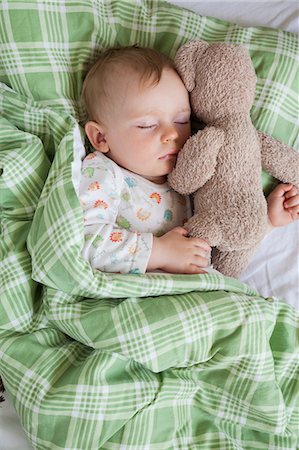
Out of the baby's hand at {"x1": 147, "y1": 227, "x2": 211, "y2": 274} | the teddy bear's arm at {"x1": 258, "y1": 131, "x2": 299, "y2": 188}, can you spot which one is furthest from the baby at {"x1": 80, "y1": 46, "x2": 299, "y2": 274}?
the teddy bear's arm at {"x1": 258, "y1": 131, "x2": 299, "y2": 188}

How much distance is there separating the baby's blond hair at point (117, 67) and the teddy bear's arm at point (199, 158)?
15cm

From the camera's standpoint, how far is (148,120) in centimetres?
119

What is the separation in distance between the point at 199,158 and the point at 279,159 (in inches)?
8.6

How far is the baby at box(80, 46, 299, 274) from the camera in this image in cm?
113

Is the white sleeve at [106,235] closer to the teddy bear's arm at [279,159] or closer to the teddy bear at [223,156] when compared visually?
the teddy bear at [223,156]

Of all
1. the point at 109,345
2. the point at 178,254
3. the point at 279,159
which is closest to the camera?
the point at 109,345

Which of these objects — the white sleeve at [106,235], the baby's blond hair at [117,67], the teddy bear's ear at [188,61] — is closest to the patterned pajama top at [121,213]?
the white sleeve at [106,235]

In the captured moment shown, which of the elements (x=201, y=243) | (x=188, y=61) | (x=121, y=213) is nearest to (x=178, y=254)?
(x=201, y=243)

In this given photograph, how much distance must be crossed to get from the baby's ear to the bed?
29 mm

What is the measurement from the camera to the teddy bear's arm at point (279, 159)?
4.16 ft

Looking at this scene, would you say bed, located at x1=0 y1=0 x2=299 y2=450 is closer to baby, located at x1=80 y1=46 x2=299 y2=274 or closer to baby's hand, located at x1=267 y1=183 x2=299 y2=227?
baby, located at x1=80 y1=46 x2=299 y2=274

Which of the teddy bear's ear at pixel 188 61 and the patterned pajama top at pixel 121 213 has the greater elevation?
the teddy bear's ear at pixel 188 61

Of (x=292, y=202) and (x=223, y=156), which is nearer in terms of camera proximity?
(x=223, y=156)

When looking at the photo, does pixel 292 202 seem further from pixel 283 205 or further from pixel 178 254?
pixel 178 254
